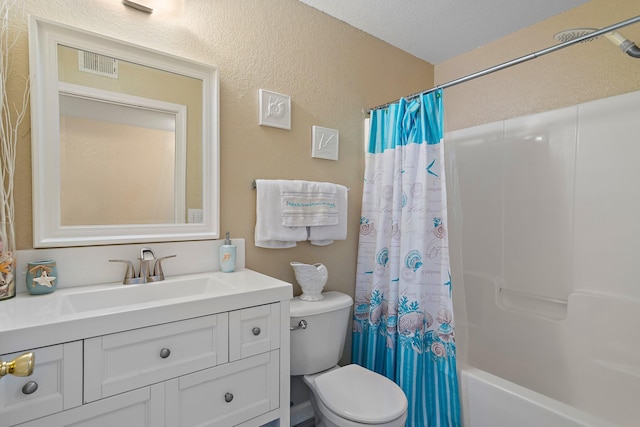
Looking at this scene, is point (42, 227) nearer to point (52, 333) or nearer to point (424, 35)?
point (52, 333)

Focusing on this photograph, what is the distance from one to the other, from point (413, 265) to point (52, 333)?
1.44 metres

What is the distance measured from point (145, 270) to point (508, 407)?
163 cm

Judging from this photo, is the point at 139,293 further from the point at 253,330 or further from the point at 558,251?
the point at 558,251

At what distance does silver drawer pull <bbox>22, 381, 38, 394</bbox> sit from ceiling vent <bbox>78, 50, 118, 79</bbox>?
108cm

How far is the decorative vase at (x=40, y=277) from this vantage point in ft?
3.51

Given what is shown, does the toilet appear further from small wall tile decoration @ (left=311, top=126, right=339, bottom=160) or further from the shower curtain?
small wall tile decoration @ (left=311, top=126, right=339, bottom=160)

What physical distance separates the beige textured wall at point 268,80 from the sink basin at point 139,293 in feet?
0.90

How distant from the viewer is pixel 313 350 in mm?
1532

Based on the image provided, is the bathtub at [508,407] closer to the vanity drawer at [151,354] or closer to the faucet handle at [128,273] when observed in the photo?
the vanity drawer at [151,354]

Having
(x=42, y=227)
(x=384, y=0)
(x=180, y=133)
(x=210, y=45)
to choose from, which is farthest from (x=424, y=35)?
(x=42, y=227)

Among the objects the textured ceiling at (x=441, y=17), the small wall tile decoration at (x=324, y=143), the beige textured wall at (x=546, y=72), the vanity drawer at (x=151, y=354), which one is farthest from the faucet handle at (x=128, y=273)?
the beige textured wall at (x=546, y=72)

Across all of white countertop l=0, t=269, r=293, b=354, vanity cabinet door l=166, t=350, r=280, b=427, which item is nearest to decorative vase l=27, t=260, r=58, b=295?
white countertop l=0, t=269, r=293, b=354

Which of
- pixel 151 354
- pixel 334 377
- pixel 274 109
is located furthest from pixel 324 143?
pixel 151 354

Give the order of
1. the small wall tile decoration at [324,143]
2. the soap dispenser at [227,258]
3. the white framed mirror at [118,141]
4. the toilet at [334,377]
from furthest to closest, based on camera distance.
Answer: the small wall tile decoration at [324,143] < the soap dispenser at [227,258] < the toilet at [334,377] < the white framed mirror at [118,141]
